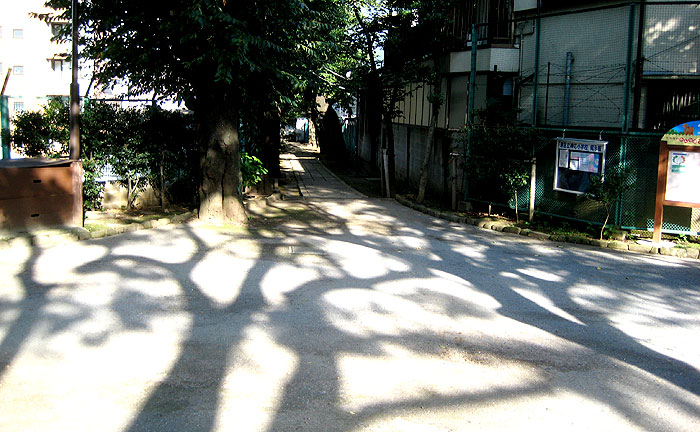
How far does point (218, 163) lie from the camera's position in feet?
42.9

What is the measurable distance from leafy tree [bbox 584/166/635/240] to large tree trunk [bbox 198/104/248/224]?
732 centimetres

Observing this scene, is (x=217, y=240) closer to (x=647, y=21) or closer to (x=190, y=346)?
(x=190, y=346)

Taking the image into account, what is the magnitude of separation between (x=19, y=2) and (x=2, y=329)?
41.5 metres

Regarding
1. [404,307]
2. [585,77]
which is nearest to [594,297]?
[404,307]

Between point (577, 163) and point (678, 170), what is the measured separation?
2.10m

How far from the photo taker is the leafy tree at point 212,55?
441 inches

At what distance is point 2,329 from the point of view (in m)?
6.39

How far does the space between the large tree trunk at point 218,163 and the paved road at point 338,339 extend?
71.6 inches

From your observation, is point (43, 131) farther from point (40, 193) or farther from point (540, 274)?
point (540, 274)

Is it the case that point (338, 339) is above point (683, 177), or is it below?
below

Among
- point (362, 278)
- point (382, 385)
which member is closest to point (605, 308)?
point (362, 278)

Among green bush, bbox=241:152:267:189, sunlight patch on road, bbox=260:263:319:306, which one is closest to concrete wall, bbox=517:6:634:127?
green bush, bbox=241:152:267:189

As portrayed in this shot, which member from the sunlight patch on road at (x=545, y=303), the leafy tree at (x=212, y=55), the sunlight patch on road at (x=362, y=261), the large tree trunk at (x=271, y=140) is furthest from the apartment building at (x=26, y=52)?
the sunlight patch on road at (x=545, y=303)

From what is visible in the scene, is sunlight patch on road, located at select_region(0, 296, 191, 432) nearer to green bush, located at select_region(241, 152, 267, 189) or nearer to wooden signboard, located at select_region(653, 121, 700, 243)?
wooden signboard, located at select_region(653, 121, 700, 243)
